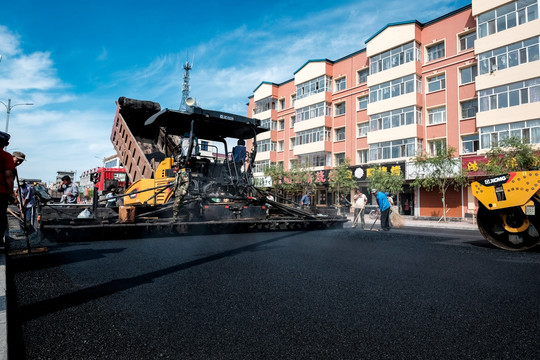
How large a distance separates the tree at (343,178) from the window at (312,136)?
3.89 m

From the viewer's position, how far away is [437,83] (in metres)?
24.8

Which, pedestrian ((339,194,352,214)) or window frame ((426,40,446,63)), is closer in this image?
pedestrian ((339,194,352,214))

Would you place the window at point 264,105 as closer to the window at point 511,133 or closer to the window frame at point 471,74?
the window frame at point 471,74

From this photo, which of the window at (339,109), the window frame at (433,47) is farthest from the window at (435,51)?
the window at (339,109)

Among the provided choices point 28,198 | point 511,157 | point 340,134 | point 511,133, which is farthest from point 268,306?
point 340,134

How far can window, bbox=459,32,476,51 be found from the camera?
2302 cm

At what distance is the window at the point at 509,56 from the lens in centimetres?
1954

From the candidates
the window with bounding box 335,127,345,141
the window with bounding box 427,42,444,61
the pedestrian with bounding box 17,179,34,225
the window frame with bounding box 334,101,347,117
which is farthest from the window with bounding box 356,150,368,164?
the pedestrian with bounding box 17,179,34,225

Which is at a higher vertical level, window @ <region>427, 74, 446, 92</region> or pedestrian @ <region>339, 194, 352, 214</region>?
window @ <region>427, 74, 446, 92</region>

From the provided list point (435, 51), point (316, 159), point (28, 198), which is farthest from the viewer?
point (316, 159)

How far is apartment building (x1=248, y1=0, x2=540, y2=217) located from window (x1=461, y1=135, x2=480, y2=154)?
64 millimetres

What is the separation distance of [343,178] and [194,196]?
2124 centimetres

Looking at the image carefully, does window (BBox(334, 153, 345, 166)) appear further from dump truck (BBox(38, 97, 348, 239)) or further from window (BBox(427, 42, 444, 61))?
dump truck (BBox(38, 97, 348, 239))

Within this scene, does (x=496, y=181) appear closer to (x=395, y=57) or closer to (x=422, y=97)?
(x=422, y=97)
